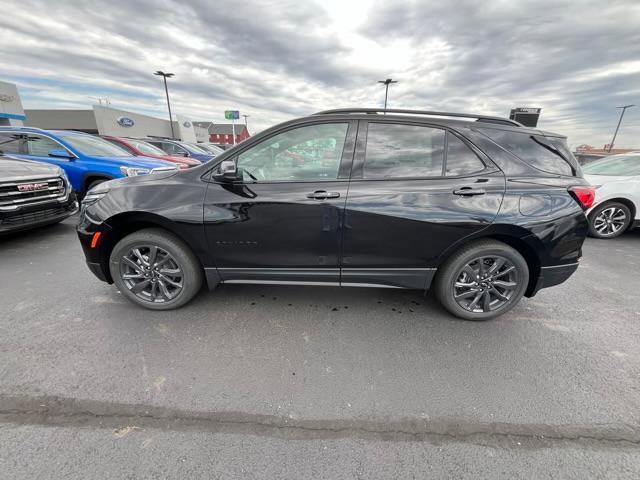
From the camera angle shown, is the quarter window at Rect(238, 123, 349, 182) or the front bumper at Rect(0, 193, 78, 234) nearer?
the quarter window at Rect(238, 123, 349, 182)

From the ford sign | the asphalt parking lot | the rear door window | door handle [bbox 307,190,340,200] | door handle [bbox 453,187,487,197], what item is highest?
the ford sign

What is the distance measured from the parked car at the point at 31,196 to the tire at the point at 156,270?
8.98 feet

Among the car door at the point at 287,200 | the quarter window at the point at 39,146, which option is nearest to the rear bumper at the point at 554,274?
the car door at the point at 287,200

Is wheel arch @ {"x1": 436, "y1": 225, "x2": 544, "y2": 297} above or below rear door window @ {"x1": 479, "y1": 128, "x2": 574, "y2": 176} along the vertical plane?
below

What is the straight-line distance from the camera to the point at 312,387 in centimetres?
202

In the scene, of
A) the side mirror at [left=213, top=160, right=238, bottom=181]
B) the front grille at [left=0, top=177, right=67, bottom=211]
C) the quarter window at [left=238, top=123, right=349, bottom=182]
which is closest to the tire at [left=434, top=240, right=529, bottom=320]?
the quarter window at [left=238, top=123, right=349, bottom=182]

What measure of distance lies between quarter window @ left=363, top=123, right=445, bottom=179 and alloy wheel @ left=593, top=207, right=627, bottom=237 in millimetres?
5050

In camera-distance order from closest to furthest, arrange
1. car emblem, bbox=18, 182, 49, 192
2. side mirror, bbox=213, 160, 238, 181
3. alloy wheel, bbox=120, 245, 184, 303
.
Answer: side mirror, bbox=213, 160, 238, 181
alloy wheel, bbox=120, 245, 184, 303
car emblem, bbox=18, 182, 49, 192

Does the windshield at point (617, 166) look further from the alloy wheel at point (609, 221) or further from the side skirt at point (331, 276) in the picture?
the side skirt at point (331, 276)

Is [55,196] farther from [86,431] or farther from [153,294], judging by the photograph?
[86,431]

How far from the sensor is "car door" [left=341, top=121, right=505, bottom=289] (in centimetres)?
246

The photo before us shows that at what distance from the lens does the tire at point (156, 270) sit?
269cm

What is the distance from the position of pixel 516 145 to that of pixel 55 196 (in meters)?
6.38

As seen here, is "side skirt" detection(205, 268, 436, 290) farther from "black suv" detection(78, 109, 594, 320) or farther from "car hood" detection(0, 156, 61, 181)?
"car hood" detection(0, 156, 61, 181)
